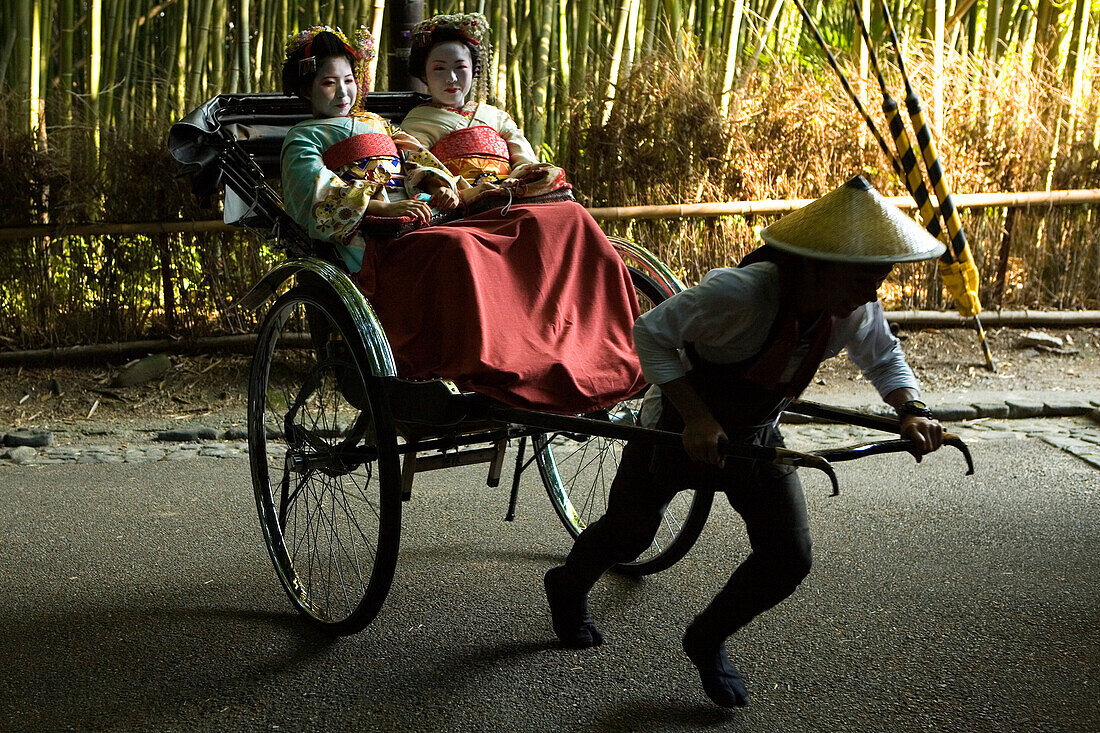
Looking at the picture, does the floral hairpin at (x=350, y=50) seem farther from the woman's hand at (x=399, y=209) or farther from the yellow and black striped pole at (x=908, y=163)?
the yellow and black striped pole at (x=908, y=163)

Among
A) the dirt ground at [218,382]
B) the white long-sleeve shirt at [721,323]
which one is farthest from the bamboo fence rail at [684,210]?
the white long-sleeve shirt at [721,323]

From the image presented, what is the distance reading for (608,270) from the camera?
2.32 metres

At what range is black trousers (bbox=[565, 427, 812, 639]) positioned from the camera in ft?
6.03

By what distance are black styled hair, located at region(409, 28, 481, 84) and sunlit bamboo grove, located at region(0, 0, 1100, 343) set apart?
6.70 ft

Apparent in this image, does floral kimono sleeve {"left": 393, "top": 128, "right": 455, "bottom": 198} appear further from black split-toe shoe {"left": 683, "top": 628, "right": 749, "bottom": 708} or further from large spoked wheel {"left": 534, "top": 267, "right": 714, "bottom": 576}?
black split-toe shoe {"left": 683, "top": 628, "right": 749, "bottom": 708}

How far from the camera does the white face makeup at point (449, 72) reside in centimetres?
272

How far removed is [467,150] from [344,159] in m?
0.37

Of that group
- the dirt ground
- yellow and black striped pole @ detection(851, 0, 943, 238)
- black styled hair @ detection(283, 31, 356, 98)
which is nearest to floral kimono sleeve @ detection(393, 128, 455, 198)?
black styled hair @ detection(283, 31, 356, 98)

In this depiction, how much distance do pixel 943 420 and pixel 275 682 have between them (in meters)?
3.24

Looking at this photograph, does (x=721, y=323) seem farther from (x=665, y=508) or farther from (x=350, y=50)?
(x=350, y=50)

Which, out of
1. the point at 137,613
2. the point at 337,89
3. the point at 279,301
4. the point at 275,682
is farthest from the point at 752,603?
the point at 337,89

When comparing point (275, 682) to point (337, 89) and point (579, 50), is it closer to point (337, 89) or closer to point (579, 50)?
point (337, 89)

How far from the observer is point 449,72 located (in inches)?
108

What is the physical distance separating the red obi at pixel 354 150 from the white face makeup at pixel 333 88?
163mm
